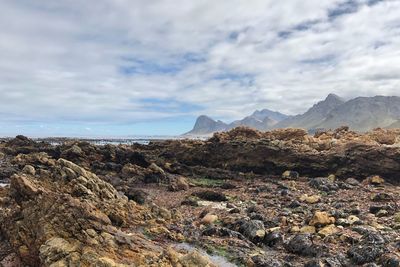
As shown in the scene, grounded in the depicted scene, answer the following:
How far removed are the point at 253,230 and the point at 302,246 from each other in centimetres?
296

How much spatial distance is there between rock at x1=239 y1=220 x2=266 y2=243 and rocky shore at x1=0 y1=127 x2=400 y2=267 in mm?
48

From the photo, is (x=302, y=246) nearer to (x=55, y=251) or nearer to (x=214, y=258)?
(x=214, y=258)

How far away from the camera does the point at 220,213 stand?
2606 centimetres

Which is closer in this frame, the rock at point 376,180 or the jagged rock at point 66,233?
the jagged rock at point 66,233

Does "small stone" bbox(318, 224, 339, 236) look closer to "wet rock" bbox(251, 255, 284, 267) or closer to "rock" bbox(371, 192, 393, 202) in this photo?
"wet rock" bbox(251, 255, 284, 267)

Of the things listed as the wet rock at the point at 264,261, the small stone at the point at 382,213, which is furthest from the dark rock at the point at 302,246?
the small stone at the point at 382,213

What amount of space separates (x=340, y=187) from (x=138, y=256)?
25.6 metres

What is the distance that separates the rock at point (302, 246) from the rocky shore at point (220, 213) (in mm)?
48

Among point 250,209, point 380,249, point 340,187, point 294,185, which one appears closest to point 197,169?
point 294,185

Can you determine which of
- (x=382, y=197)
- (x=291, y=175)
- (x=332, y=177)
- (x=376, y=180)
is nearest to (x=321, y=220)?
(x=382, y=197)

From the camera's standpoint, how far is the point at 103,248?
533 inches

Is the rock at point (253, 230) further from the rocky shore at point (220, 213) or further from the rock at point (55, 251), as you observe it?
the rock at point (55, 251)

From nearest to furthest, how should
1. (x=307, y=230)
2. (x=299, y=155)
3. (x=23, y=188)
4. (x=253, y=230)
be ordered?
(x=23, y=188), (x=253, y=230), (x=307, y=230), (x=299, y=155)

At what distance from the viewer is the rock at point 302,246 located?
1719cm
